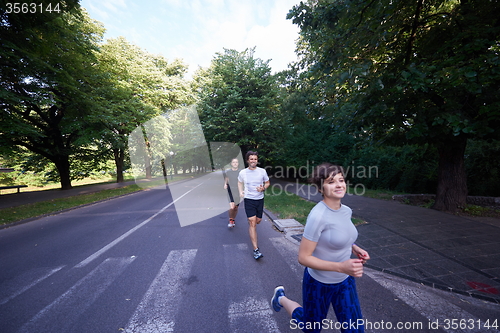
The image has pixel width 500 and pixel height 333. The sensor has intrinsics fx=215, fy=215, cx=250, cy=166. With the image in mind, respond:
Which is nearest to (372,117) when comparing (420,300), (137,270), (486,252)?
(486,252)

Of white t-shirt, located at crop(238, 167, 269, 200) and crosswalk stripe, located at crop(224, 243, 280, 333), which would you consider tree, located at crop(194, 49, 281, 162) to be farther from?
crosswalk stripe, located at crop(224, 243, 280, 333)

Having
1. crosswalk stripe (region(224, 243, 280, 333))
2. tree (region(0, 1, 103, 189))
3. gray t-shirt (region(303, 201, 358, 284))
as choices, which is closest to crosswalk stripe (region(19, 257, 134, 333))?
crosswalk stripe (region(224, 243, 280, 333))

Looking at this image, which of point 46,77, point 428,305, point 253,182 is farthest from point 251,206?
point 46,77

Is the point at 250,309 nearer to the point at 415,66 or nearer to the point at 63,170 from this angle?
the point at 415,66

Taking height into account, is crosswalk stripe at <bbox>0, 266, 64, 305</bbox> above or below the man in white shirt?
below

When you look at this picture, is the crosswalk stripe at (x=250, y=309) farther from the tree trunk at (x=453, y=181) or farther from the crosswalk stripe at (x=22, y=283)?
the tree trunk at (x=453, y=181)

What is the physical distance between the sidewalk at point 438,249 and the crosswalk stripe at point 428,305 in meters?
0.32

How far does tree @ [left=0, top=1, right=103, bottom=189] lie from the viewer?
26.5 feet

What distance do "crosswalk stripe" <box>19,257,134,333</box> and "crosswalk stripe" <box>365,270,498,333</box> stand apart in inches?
165

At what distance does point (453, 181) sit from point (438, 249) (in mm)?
4654

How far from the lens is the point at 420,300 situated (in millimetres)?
2887

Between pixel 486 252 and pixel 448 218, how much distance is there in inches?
109

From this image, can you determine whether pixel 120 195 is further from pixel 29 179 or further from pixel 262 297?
pixel 29 179

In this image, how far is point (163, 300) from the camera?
116 inches
